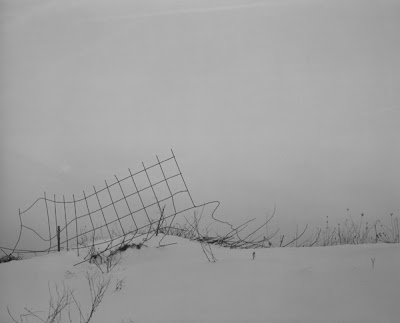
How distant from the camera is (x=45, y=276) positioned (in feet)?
20.4

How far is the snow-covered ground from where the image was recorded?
406 centimetres

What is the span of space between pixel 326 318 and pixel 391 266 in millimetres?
1642

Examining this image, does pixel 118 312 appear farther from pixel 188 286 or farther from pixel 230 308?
pixel 230 308

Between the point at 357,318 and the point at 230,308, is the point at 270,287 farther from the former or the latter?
the point at 357,318

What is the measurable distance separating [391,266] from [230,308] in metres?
2.06

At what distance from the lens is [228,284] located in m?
4.87

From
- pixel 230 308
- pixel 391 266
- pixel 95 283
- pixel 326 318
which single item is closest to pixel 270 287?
pixel 230 308

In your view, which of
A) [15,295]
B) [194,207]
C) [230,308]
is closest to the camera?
[230,308]

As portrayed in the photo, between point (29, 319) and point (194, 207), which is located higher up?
point (194, 207)

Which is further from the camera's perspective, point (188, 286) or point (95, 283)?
point (95, 283)

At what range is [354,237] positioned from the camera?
7.52m

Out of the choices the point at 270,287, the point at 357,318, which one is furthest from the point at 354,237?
the point at 357,318

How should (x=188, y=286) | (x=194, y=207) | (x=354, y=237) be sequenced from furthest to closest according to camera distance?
1. (x=354, y=237)
2. (x=194, y=207)
3. (x=188, y=286)

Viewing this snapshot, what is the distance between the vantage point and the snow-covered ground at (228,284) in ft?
13.3
